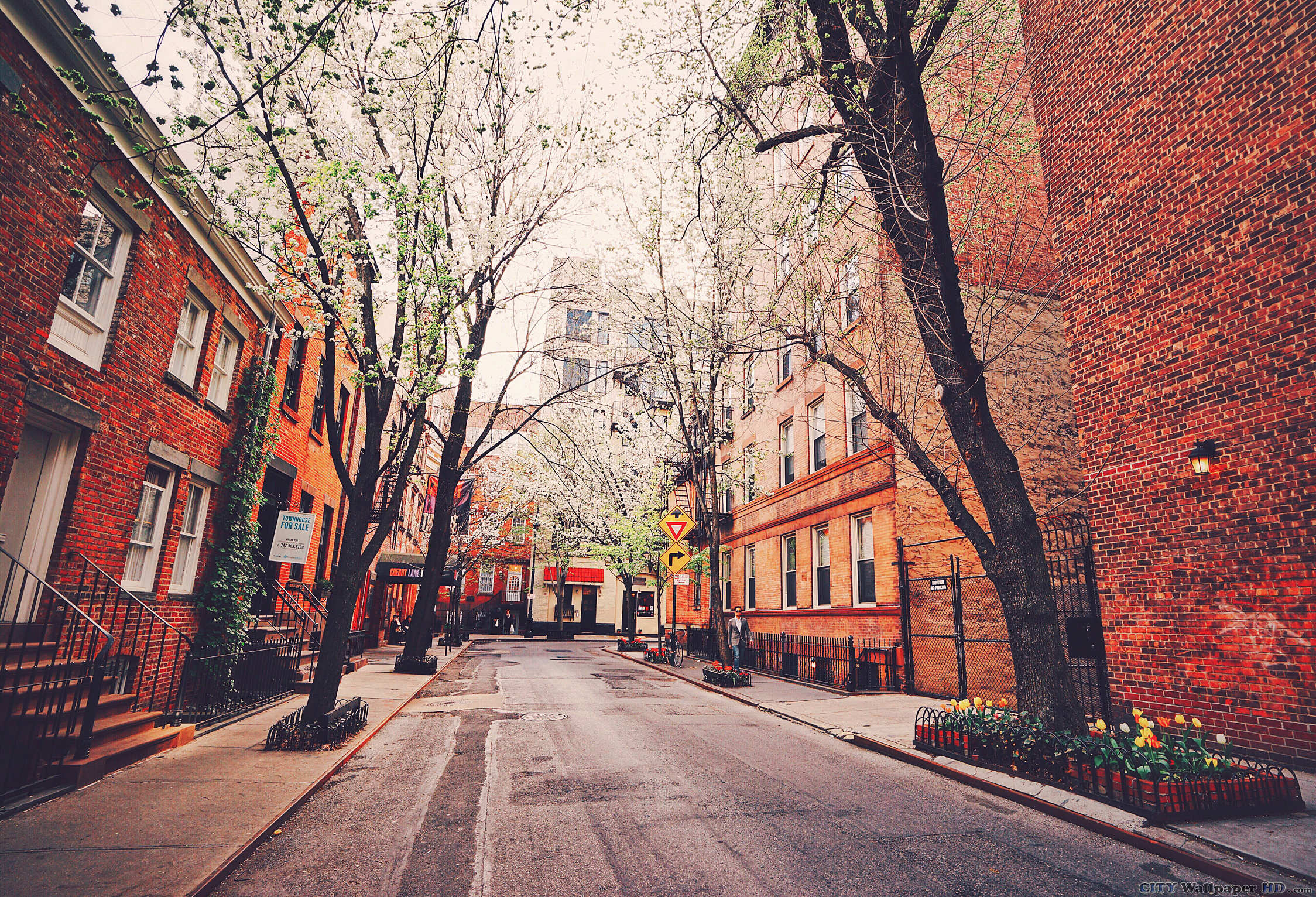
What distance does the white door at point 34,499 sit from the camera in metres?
7.03

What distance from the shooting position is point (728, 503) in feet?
95.4

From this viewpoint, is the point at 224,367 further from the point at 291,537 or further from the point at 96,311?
the point at 291,537

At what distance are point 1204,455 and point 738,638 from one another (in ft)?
44.6

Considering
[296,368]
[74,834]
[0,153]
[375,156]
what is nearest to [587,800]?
[74,834]

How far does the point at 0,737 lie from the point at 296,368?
34.4ft

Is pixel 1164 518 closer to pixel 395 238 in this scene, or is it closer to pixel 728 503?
pixel 395 238

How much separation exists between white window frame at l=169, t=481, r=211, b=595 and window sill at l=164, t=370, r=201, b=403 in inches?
53.0


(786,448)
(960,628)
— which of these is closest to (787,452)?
(786,448)

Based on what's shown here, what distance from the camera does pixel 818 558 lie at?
19156 millimetres

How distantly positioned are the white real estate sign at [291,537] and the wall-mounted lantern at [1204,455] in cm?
1133

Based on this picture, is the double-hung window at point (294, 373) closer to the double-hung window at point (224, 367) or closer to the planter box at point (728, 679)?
the double-hung window at point (224, 367)

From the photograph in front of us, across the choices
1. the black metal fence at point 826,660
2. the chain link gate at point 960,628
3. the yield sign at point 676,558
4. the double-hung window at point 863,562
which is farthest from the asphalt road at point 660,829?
the yield sign at point 676,558

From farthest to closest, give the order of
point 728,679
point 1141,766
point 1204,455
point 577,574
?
point 577,574, point 728,679, point 1204,455, point 1141,766

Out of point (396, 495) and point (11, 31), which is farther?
point (396, 495)
